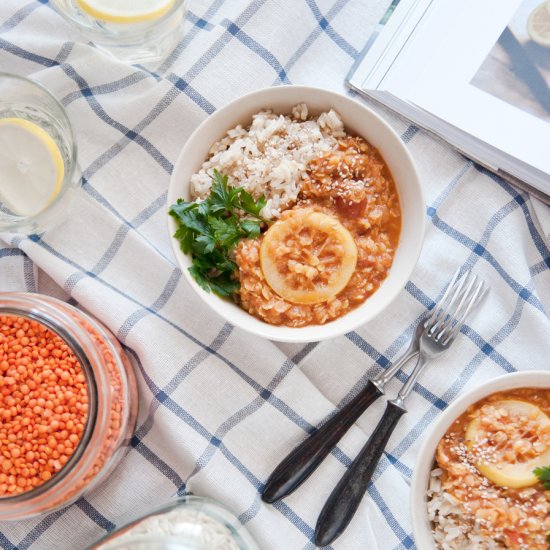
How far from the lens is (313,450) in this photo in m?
2.25

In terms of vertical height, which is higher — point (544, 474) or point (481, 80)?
point (481, 80)

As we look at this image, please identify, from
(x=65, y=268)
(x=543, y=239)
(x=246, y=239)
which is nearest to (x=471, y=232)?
(x=543, y=239)

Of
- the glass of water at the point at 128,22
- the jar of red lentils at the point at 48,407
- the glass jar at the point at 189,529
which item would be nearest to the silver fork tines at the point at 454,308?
the glass jar at the point at 189,529

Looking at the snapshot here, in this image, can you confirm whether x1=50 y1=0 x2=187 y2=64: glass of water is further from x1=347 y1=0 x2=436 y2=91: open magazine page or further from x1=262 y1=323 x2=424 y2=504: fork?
x1=262 y1=323 x2=424 y2=504: fork

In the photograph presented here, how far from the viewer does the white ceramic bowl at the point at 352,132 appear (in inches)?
80.9

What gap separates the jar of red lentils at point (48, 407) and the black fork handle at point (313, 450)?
536 millimetres

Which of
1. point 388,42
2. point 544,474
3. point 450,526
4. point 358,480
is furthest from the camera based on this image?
point 388,42

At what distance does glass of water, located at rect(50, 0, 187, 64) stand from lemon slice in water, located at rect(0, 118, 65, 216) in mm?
357

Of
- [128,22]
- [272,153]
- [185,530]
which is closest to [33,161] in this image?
[128,22]

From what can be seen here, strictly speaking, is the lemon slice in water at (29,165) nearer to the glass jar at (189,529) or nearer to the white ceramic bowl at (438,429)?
the glass jar at (189,529)

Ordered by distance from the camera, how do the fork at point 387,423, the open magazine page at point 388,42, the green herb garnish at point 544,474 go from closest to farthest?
1. the green herb garnish at point 544,474
2. the fork at point 387,423
3. the open magazine page at point 388,42

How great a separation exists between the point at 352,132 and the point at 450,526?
1.24m

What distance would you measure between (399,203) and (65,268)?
43.0 inches

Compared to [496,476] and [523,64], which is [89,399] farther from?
[523,64]
